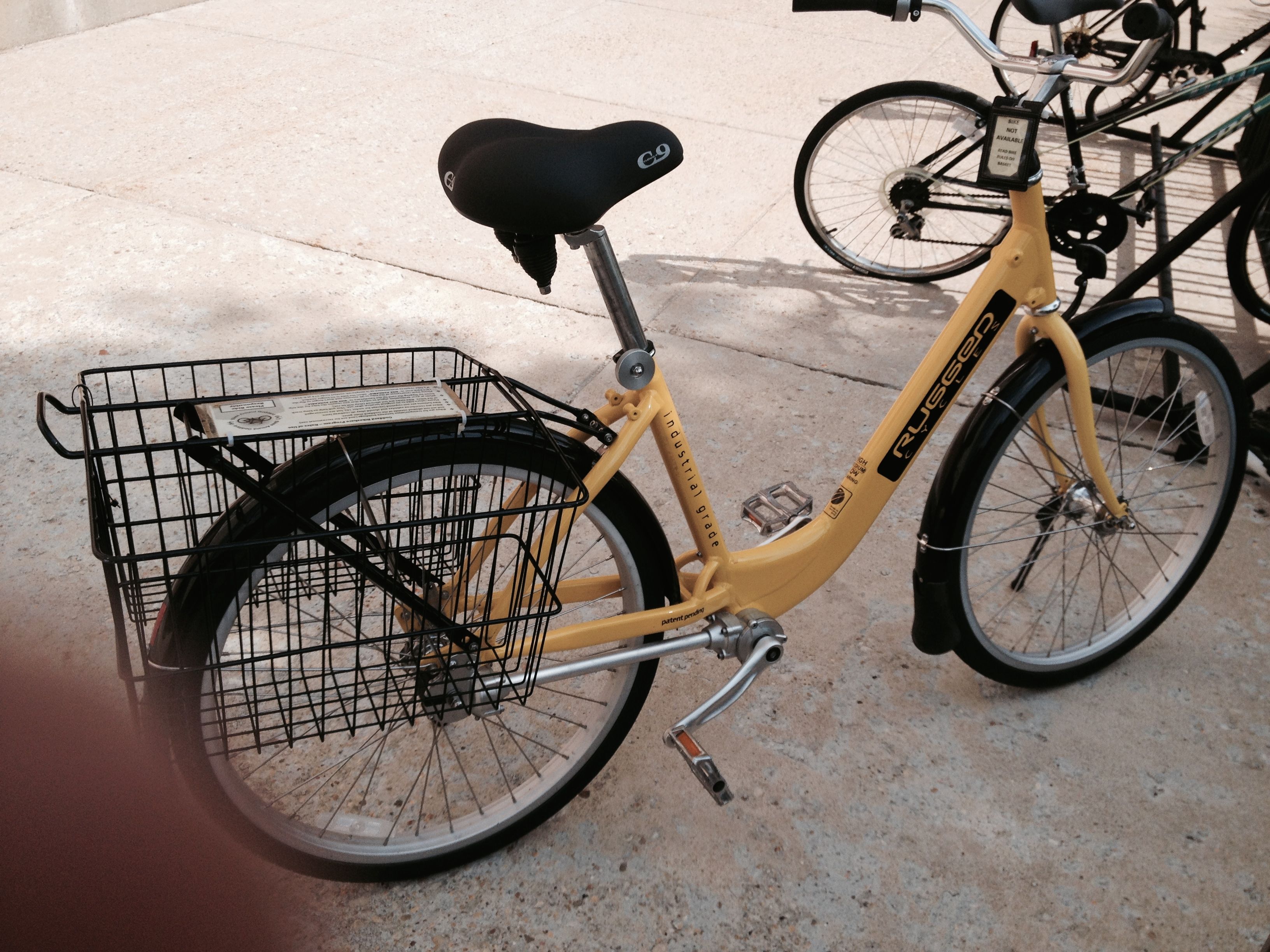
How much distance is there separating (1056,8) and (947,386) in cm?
63

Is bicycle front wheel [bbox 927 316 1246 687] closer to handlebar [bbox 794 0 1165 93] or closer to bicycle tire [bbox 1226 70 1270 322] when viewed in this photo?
handlebar [bbox 794 0 1165 93]

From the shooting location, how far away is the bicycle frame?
67.7 inches

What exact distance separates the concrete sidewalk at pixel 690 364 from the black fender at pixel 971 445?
37cm

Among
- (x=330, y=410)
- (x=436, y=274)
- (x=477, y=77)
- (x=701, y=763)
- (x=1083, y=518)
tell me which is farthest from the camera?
(x=477, y=77)

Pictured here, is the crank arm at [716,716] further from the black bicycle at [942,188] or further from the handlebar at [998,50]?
the black bicycle at [942,188]

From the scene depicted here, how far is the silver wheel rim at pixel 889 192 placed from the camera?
3.76 m

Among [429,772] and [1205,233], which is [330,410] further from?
[1205,233]

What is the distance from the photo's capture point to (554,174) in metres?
1.42

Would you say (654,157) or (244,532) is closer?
(244,532)

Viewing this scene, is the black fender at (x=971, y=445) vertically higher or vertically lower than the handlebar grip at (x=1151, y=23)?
lower

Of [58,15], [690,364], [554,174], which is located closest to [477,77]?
[58,15]

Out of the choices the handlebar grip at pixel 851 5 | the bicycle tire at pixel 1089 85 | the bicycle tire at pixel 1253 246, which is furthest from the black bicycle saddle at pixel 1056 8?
the bicycle tire at pixel 1089 85

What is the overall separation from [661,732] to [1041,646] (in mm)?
918

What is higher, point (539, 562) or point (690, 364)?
point (539, 562)
